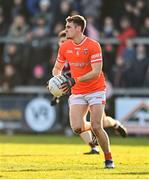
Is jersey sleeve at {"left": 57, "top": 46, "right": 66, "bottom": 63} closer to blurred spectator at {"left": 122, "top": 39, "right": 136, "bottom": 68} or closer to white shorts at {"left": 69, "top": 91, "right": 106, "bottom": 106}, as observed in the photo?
white shorts at {"left": 69, "top": 91, "right": 106, "bottom": 106}

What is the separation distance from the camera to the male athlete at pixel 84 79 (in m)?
12.3

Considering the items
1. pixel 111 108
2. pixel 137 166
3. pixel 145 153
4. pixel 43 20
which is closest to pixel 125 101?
pixel 111 108

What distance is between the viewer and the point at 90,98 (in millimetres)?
12781

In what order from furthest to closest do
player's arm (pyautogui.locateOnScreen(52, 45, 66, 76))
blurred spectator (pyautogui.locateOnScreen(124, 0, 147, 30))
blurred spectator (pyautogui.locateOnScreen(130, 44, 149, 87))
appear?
1. blurred spectator (pyautogui.locateOnScreen(124, 0, 147, 30))
2. blurred spectator (pyautogui.locateOnScreen(130, 44, 149, 87))
3. player's arm (pyautogui.locateOnScreen(52, 45, 66, 76))

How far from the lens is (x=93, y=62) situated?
12.4 m

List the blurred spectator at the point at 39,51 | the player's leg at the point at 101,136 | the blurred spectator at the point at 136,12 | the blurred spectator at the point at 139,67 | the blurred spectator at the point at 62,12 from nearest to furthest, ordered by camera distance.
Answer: the player's leg at the point at 101,136, the blurred spectator at the point at 139,67, the blurred spectator at the point at 62,12, the blurred spectator at the point at 39,51, the blurred spectator at the point at 136,12

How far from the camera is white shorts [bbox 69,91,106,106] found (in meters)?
12.6

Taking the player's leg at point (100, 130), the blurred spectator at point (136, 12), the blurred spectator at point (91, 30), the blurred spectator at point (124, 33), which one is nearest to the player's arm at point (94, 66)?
the player's leg at point (100, 130)

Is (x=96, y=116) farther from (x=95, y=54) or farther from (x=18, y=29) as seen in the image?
(x=18, y=29)

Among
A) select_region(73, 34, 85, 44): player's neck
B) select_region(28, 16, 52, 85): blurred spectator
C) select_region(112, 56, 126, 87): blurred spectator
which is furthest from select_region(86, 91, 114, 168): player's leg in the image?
select_region(28, 16, 52, 85): blurred spectator

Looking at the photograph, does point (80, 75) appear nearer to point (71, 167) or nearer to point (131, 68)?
point (71, 167)

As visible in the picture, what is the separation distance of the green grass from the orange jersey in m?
1.39

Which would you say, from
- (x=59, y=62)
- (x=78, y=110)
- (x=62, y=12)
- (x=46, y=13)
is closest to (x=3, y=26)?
(x=46, y=13)

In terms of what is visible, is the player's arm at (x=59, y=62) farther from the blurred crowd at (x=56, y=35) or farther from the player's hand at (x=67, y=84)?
the blurred crowd at (x=56, y=35)
